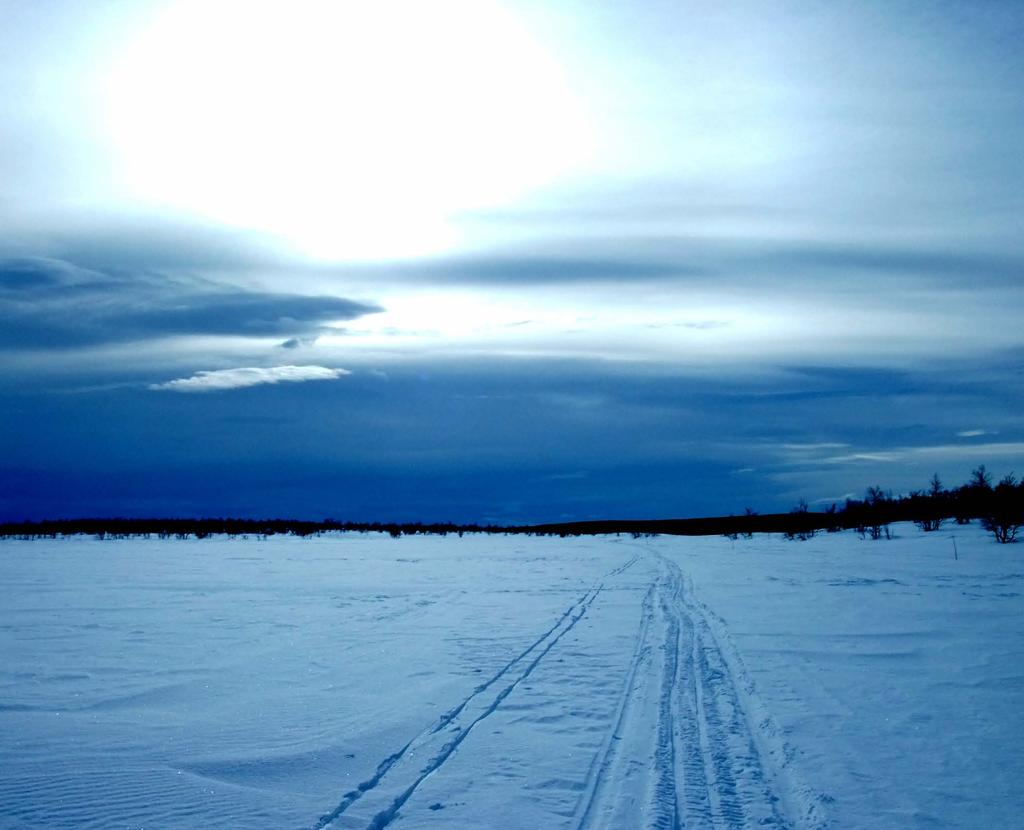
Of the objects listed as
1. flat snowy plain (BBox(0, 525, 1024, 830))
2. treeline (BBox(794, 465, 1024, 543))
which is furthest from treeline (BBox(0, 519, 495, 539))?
flat snowy plain (BBox(0, 525, 1024, 830))

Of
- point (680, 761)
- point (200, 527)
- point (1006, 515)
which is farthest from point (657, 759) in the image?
point (200, 527)

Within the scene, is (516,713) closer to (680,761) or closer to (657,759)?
(657,759)

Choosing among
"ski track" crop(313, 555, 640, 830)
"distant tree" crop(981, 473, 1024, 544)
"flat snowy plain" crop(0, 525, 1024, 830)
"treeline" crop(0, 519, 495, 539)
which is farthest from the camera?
"treeline" crop(0, 519, 495, 539)

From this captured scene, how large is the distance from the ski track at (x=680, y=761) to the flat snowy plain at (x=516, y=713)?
0.03 m

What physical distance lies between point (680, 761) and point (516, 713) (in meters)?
2.25

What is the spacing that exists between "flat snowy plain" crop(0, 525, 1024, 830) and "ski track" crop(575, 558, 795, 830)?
1.0 inches

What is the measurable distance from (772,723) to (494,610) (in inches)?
392

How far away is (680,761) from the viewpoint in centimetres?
639

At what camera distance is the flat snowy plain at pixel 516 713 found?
5.72 metres

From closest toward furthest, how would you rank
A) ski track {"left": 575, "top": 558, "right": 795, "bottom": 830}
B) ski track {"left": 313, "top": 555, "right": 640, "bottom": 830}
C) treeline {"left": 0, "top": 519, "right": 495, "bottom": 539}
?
ski track {"left": 575, "top": 558, "right": 795, "bottom": 830} → ski track {"left": 313, "top": 555, "right": 640, "bottom": 830} → treeline {"left": 0, "top": 519, "right": 495, "bottom": 539}

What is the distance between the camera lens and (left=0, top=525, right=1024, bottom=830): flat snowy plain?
5.72m

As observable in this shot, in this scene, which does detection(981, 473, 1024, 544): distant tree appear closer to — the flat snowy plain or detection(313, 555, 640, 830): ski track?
the flat snowy plain

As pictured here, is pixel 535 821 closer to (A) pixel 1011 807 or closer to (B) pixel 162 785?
(B) pixel 162 785

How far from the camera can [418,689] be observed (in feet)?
31.1
